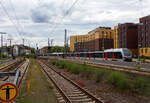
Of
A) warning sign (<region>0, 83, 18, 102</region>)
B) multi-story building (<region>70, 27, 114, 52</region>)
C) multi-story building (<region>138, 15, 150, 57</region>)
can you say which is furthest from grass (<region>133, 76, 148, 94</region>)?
multi-story building (<region>70, 27, 114, 52</region>)

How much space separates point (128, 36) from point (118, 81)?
6885 centimetres

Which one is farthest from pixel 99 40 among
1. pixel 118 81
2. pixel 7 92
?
pixel 7 92

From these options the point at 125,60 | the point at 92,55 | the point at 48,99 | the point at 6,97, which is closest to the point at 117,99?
the point at 48,99

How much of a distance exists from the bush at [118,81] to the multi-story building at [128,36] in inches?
2641

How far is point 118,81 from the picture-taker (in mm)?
10734

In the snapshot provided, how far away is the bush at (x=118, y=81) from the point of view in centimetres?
1031

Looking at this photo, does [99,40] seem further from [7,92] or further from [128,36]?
[7,92]

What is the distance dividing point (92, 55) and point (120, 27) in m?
32.8

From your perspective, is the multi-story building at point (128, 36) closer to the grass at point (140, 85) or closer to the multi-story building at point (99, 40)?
the multi-story building at point (99, 40)

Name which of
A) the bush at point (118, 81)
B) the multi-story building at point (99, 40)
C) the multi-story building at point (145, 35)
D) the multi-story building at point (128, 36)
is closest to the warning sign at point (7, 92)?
the bush at point (118, 81)

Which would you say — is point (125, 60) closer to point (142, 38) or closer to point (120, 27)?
point (142, 38)

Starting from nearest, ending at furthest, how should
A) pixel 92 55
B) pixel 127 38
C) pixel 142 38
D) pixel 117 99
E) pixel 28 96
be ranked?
pixel 117 99
pixel 28 96
pixel 92 55
pixel 142 38
pixel 127 38

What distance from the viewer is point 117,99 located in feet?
28.2

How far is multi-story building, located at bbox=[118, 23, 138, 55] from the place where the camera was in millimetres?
75250
